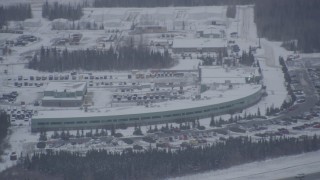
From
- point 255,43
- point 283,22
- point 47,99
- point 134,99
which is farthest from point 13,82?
point 283,22

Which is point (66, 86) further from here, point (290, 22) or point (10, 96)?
point (290, 22)

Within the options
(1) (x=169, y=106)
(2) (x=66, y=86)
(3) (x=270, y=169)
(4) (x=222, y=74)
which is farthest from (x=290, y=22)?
(3) (x=270, y=169)

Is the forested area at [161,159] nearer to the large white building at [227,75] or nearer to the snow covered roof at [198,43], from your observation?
the large white building at [227,75]

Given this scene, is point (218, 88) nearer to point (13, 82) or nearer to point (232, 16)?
point (13, 82)

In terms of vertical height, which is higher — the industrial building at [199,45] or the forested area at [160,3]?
the forested area at [160,3]

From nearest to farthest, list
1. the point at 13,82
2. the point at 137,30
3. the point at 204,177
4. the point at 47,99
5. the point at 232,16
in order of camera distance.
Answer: the point at 204,177
the point at 47,99
the point at 13,82
the point at 137,30
the point at 232,16

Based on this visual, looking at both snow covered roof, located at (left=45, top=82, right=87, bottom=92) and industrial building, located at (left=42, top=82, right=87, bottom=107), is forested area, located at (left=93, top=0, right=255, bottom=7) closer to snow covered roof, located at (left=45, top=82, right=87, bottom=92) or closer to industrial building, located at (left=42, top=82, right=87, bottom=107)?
snow covered roof, located at (left=45, top=82, right=87, bottom=92)

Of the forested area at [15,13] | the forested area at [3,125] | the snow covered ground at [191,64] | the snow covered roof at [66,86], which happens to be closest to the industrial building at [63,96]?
the snow covered roof at [66,86]
